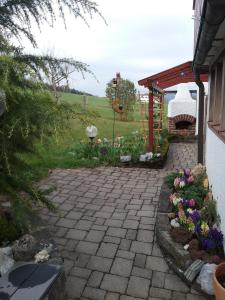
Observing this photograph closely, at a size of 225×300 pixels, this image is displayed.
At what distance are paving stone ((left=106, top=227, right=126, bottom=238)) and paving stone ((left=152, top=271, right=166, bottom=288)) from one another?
1.02 metres

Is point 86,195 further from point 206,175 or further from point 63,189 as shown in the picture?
point 206,175

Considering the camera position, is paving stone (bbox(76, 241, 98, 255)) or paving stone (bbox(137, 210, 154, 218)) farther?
paving stone (bbox(137, 210, 154, 218))

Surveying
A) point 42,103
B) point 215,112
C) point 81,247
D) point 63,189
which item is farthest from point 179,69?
point 42,103

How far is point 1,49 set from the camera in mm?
2285

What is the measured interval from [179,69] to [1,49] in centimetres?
685

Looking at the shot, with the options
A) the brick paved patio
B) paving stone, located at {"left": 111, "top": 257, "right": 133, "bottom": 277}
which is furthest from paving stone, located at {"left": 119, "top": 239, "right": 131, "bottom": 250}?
paving stone, located at {"left": 111, "top": 257, "right": 133, "bottom": 277}

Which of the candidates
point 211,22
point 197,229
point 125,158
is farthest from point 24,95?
point 125,158

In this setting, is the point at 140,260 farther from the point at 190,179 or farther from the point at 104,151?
the point at 104,151

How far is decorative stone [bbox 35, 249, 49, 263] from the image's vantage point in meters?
3.36

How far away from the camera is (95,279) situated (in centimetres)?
378

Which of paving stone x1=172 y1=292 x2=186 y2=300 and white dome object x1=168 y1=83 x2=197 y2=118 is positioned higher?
white dome object x1=168 y1=83 x2=197 y2=118

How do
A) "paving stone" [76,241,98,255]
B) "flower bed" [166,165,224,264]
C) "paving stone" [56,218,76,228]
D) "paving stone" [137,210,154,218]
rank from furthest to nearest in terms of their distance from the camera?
1. "paving stone" [137,210,154,218]
2. "paving stone" [56,218,76,228]
3. "paving stone" [76,241,98,255]
4. "flower bed" [166,165,224,264]

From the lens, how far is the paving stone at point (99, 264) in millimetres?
3988

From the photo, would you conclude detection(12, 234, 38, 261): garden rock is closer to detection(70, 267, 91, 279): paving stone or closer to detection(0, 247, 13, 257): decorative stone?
detection(0, 247, 13, 257): decorative stone
